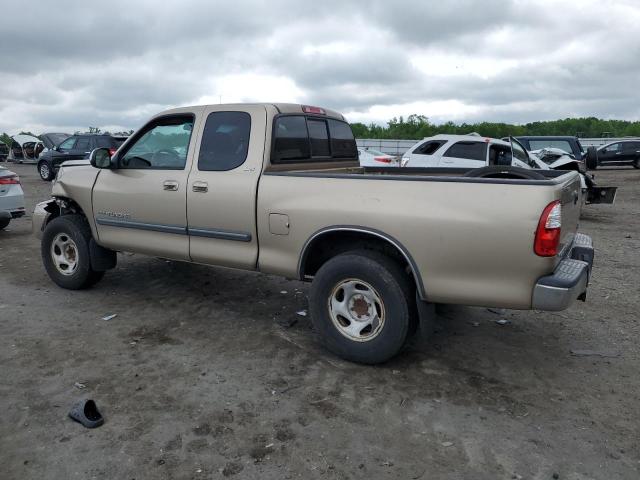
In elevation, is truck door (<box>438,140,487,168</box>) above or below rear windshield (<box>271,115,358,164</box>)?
below

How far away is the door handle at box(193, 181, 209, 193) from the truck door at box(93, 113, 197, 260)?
13 centimetres

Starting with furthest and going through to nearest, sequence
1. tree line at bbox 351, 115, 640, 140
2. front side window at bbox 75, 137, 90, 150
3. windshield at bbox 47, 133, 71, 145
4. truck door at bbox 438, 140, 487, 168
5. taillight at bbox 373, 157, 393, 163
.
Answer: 1. tree line at bbox 351, 115, 640, 140
2. windshield at bbox 47, 133, 71, 145
3. front side window at bbox 75, 137, 90, 150
4. taillight at bbox 373, 157, 393, 163
5. truck door at bbox 438, 140, 487, 168

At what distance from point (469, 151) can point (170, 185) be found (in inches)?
324

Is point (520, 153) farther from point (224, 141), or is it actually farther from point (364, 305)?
point (364, 305)

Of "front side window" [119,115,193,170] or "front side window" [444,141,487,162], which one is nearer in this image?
"front side window" [119,115,193,170]

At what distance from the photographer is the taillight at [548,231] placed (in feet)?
10.5

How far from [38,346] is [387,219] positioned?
3.02 m

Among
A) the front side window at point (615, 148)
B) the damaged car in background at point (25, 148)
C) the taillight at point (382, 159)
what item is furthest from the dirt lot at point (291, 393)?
the damaged car in background at point (25, 148)

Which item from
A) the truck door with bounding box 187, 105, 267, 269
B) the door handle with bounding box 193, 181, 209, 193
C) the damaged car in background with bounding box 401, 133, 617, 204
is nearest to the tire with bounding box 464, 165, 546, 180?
the truck door with bounding box 187, 105, 267, 269

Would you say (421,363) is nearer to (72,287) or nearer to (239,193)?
(239,193)

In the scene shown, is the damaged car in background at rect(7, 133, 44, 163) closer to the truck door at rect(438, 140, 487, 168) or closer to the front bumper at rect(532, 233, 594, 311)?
the truck door at rect(438, 140, 487, 168)

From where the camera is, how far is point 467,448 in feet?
9.71

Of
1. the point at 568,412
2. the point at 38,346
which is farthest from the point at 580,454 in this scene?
the point at 38,346

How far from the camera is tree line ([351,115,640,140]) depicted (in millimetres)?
58281
